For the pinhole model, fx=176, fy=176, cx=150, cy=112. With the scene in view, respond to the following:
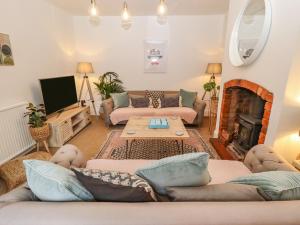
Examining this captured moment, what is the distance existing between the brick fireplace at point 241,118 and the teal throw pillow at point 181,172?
1.37 metres

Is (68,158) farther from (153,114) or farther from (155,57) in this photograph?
(155,57)

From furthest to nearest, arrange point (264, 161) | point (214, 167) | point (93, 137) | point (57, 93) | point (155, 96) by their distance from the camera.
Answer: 1. point (155, 96)
2. point (93, 137)
3. point (57, 93)
4. point (214, 167)
5. point (264, 161)

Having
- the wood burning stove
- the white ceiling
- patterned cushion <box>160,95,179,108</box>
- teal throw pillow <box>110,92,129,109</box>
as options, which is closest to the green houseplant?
teal throw pillow <box>110,92,129,109</box>

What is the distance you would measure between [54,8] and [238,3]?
3367 millimetres

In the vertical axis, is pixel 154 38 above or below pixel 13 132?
above

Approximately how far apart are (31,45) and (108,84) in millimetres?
1759

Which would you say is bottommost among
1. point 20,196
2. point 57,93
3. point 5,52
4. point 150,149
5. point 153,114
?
point 150,149

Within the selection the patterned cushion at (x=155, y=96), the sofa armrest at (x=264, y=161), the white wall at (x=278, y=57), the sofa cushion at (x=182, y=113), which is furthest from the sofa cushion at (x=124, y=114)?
the sofa armrest at (x=264, y=161)

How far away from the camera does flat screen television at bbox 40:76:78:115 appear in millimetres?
2932

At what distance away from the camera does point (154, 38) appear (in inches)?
172

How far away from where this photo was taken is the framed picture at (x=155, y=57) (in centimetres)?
439

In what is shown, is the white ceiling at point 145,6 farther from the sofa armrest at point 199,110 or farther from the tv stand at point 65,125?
the tv stand at point 65,125

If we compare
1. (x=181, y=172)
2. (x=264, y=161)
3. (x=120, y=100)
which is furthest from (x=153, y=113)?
(x=181, y=172)

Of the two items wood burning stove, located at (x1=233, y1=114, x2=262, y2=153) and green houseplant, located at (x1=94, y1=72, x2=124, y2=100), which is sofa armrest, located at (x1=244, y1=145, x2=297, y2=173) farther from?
green houseplant, located at (x1=94, y1=72, x2=124, y2=100)
